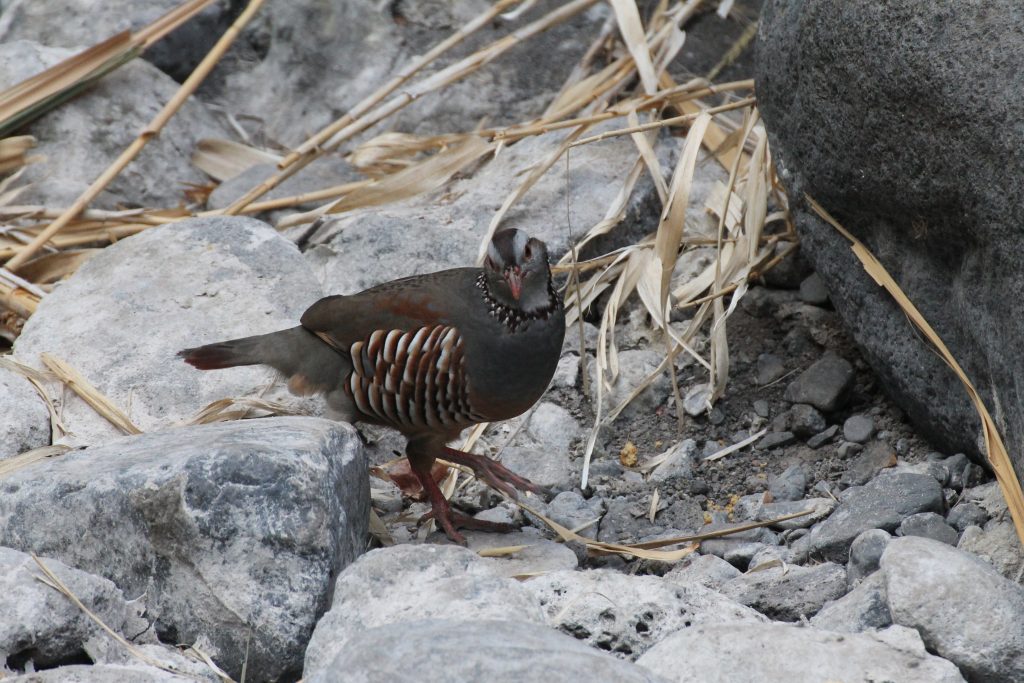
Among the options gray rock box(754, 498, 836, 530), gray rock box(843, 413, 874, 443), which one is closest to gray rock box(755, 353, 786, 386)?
gray rock box(843, 413, 874, 443)

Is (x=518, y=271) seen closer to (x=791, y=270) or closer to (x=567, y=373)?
(x=567, y=373)

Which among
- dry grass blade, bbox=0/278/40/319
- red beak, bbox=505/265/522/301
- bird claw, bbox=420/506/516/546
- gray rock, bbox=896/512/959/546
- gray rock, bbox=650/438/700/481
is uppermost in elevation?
red beak, bbox=505/265/522/301

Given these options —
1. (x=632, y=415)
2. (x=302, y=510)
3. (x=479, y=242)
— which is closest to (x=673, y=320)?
(x=632, y=415)

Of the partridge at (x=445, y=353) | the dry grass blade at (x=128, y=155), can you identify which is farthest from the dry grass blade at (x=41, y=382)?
the partridge at (x=445, y=353)

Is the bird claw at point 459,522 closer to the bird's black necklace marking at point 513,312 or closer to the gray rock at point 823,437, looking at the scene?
the bird's black necklace marking at point 513,312

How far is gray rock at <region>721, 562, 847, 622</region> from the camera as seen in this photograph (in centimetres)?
372

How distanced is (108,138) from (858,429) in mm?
4474

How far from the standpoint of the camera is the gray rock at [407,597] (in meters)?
3.31

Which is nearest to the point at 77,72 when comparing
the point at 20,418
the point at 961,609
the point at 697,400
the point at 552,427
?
the point at 20,418

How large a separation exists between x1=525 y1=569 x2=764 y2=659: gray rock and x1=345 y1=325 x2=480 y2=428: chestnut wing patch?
3.44ft

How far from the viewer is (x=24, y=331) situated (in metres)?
5.56

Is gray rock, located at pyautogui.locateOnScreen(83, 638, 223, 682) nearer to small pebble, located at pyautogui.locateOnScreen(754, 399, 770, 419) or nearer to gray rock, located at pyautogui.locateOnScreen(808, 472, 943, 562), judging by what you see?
gray rock, located at pyautogui.locateOnScreen(808, 472, 943, 562)

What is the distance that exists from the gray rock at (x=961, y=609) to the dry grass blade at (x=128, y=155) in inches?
175

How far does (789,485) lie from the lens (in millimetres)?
4703
